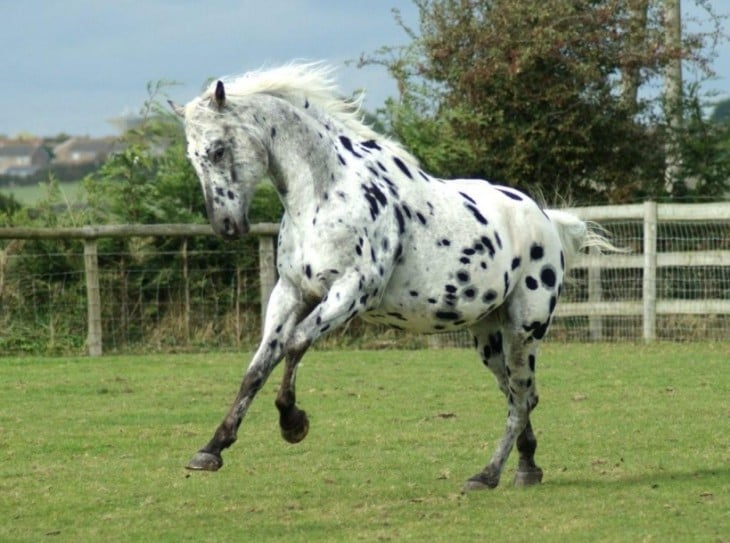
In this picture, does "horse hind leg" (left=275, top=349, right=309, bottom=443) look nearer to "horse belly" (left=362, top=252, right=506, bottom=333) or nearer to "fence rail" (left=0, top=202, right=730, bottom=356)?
"horse belly" (left=362, top=252, right=506, bottom=333)

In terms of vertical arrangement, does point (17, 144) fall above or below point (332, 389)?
above

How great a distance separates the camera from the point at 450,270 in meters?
7.63

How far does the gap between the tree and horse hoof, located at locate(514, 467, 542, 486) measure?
385 inches

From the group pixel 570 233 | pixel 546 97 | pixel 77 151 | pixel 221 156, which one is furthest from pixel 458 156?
pixel 77 151

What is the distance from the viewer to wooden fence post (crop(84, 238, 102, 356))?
15844mm

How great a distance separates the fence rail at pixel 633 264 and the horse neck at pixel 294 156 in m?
8.60

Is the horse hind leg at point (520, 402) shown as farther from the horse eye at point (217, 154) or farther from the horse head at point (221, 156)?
the horse eye at point (217, 154)

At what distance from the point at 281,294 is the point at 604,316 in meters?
9.99

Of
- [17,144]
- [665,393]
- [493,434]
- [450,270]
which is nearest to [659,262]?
[665,393]

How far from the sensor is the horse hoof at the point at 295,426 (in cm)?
714

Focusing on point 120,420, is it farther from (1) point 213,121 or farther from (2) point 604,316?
(2) point 604,316

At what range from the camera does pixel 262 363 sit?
7227mm

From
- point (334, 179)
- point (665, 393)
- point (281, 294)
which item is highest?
point (334, 179)

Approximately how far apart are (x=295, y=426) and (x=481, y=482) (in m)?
1.16
